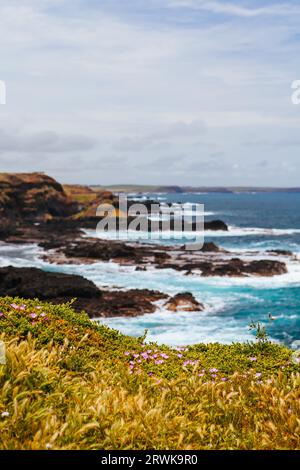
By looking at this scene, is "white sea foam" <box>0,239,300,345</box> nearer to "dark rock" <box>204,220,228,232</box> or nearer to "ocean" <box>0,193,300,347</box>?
"ocean" <box>0,193,300,347</box>

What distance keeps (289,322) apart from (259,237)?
158 feet

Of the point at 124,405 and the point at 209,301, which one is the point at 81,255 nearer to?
the point at 209,301

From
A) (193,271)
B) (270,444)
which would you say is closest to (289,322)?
(193,271)

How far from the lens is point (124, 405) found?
19.7ft

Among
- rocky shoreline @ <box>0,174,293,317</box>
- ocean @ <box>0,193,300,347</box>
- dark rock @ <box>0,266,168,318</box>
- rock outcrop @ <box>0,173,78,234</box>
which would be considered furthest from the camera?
rock outcrop @ <box>0,173,78,234</box>

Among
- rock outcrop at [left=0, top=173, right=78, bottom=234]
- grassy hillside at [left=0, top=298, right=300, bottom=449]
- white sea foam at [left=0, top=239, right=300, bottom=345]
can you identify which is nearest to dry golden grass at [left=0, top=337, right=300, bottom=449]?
grassy hillside at [left=0, top=298, right=300, bottom=449]

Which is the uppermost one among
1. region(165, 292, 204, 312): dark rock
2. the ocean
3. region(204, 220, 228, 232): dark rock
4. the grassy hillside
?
the grassy hillside

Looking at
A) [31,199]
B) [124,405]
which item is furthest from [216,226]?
[124,405]

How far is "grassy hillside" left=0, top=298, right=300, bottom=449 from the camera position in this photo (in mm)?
5328

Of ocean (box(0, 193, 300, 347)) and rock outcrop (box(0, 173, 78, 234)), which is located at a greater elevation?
rock outcrop (box(0, 173, 78, 234))

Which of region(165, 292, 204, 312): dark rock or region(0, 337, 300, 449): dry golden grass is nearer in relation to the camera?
region(0, 337, 300, 449): dry golden grass

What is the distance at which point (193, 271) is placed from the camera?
43.1 m
